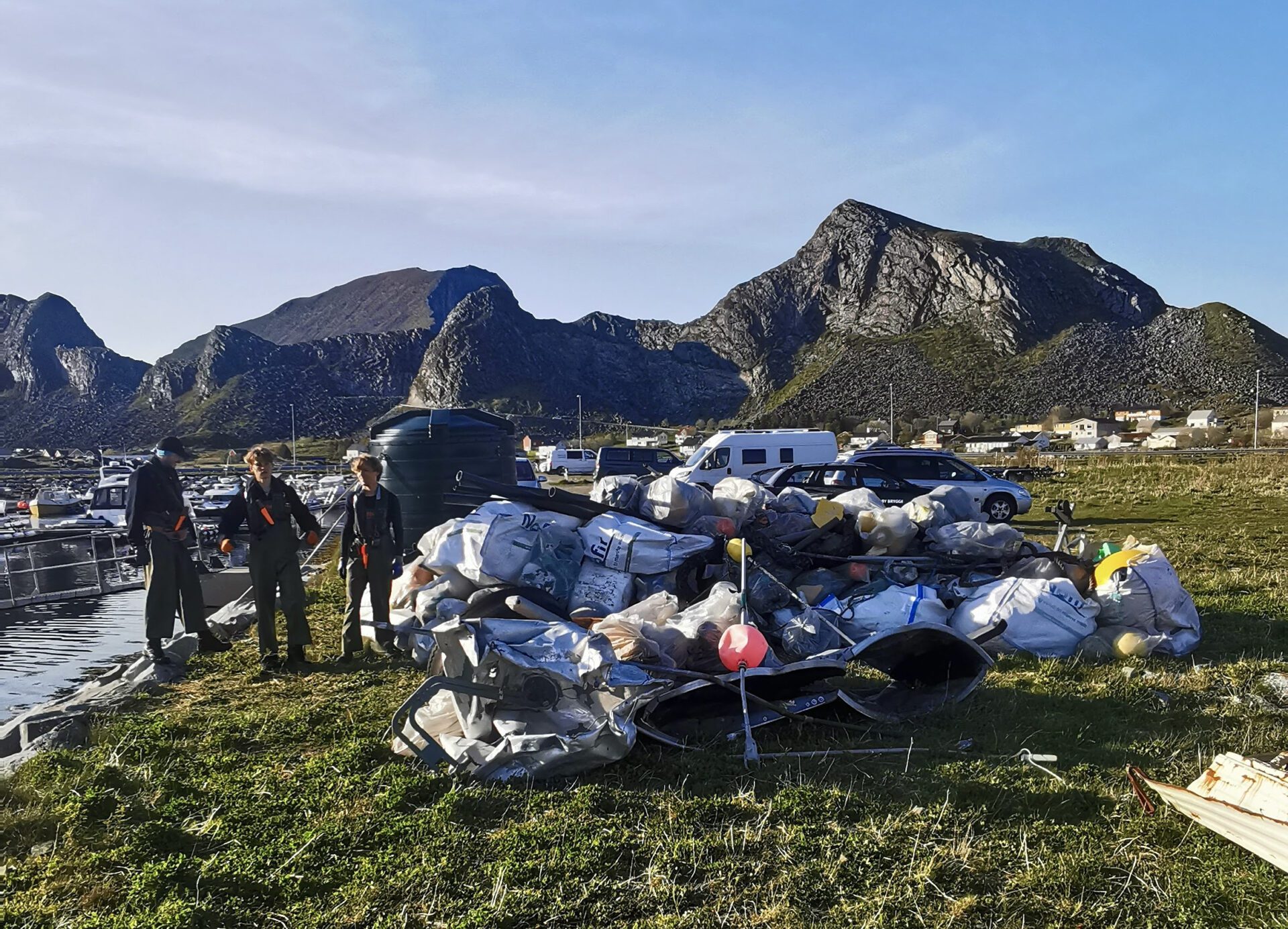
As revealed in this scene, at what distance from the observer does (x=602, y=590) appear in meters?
6.16

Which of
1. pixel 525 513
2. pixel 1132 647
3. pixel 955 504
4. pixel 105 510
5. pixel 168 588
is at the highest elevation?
pixel 525 513

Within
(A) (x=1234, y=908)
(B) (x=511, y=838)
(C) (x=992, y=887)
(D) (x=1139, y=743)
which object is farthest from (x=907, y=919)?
(D) (x=1139, y=743)

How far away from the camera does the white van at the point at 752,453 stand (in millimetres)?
20406

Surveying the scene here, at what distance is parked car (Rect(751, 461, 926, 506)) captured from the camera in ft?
49.8

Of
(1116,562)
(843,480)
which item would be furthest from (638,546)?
(843,480)

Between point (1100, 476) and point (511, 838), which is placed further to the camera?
point (1100, 476)

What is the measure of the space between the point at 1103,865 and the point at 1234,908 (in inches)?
15.0

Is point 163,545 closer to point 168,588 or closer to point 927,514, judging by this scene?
point 168,588

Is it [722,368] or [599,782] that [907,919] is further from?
[722,368]

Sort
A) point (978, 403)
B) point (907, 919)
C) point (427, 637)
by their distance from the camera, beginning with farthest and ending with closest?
point (978, 403) → point (427, 637) → point (907, 919)

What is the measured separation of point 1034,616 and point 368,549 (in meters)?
5.00

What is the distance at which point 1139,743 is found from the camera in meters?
4.02

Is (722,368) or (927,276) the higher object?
(927,276)

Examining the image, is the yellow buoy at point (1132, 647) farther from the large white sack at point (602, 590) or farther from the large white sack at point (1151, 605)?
the large white sack at point (602, 590)
